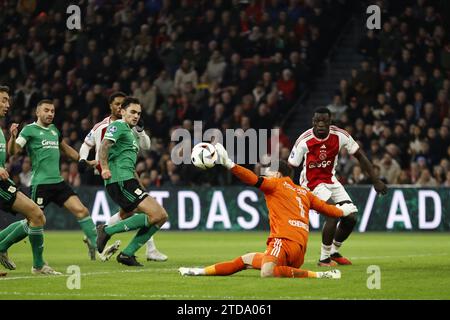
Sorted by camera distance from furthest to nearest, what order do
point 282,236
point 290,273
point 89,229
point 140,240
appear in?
point 89,229, point 140,240, point 282,236, point 290,273

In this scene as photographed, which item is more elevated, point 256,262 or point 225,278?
point 256,262

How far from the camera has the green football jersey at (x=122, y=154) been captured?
13.1m

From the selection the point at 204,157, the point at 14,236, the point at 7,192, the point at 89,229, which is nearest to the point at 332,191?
the point at 89,229

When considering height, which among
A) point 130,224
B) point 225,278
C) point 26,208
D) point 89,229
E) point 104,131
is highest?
point 104,131

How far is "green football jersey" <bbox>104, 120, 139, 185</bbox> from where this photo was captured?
42.9ft

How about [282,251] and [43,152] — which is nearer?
[282,251]

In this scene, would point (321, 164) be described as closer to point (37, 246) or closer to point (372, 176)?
point (372, 176)

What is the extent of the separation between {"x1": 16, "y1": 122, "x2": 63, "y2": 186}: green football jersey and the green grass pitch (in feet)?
3.70

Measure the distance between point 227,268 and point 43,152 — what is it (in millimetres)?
3556

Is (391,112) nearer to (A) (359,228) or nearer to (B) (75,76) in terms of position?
(A) (359,228)

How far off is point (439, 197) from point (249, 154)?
13.6 ft

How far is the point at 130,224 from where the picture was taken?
13227 mm

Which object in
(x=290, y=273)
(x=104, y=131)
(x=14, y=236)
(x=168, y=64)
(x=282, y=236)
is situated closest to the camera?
(x=290, y=273)
